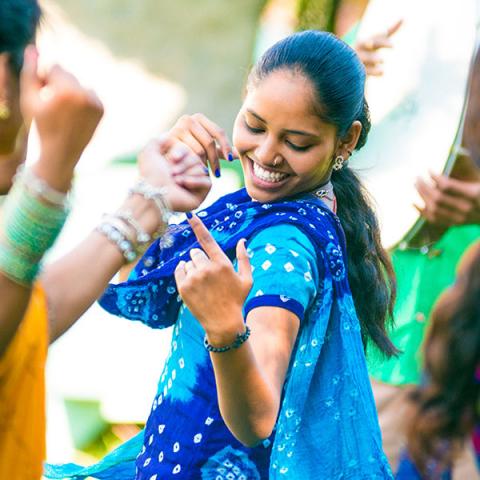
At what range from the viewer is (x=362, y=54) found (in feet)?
9.04

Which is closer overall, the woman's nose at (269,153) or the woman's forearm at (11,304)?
the woman's forearm at (11,304)

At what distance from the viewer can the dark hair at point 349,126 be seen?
7.24 feet

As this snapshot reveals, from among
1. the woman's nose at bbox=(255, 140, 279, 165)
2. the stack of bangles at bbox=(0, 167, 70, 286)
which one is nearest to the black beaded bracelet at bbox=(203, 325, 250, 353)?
the stack of bangles at bbox=(0, 167, 70, 286)

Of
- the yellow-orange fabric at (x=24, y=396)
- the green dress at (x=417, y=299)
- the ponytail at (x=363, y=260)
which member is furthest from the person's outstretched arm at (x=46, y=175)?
the green dress at (x=417, y=299)

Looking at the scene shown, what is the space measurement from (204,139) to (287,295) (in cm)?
47

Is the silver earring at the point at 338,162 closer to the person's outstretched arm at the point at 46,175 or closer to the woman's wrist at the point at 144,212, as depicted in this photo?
the woman's wrist at the point at 144,212

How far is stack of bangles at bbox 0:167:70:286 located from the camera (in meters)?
1.46

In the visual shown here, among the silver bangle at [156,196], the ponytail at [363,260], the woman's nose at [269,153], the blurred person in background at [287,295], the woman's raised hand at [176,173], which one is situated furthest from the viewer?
the ponytail at [363,260]

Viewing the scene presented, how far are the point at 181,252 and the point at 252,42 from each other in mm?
2408

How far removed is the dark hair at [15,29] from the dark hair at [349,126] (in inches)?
27.5

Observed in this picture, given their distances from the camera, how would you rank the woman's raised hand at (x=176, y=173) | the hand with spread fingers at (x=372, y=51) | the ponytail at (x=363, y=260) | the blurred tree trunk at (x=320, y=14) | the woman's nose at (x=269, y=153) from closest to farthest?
the woman's raised hand at (x=176, y=173) → the woman's nose at (x=269, y=153) → the ponytail at (x=363, y=260) → the hand with spread fingers at (x=372, y=51) → the blurred tree trunk at (x=320, y=14)

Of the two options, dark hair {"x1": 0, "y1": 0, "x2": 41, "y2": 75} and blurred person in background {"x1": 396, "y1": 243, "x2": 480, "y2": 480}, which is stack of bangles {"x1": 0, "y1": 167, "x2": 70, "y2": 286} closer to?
dark hair {"x1": 0, "y1": 0, "x2": 41, "y2": 75}

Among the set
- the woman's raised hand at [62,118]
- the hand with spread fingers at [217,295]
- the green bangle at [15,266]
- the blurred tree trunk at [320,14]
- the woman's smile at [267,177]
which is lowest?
the green bangle at [15,266]

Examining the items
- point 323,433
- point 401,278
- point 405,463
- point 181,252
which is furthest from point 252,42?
point 405,463
